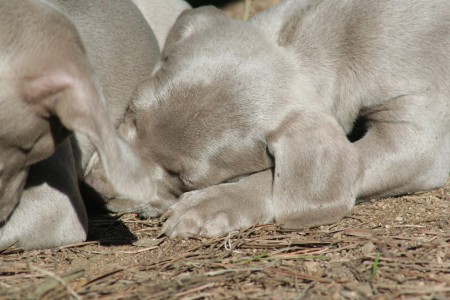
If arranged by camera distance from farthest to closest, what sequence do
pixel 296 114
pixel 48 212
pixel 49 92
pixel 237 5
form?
pixel 237 5, pixel 296 114, pixel 48 212, pixel 49 92

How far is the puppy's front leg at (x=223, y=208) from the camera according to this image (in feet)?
14.2

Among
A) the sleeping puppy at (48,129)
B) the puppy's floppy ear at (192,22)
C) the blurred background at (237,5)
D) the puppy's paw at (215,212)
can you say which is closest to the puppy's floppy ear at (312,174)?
the puppy's paw at (215,212)

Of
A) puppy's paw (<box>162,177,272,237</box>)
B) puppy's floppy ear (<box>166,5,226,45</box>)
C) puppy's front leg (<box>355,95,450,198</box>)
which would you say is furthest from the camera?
puppy's floppy ear (<box>166,5,226,45</box>)

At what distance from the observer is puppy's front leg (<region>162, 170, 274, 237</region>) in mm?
4340

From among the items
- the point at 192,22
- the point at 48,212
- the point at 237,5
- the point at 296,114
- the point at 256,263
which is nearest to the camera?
the point at 256,263

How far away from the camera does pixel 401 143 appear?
4.64m

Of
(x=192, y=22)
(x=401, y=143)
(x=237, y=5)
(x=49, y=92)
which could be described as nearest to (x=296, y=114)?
(x=401, y=143)

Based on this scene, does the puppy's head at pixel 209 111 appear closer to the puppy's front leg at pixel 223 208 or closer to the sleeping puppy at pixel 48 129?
the puppy's front leg at pixel 223 208

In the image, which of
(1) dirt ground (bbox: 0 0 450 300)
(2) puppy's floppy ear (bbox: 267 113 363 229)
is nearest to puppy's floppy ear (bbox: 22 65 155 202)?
(1) dirt ground (bbox: 0 0 450 300)

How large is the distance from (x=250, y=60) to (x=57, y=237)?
1.40 meters

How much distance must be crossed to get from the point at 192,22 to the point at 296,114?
0.96 m

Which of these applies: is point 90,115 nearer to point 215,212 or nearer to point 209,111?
point 209,111

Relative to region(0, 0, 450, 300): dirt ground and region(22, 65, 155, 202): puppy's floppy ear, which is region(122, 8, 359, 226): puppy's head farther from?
region(22, 65, 155, 202): puppy's floppy ear

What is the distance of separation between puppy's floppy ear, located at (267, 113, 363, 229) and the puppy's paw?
0.43 ft
